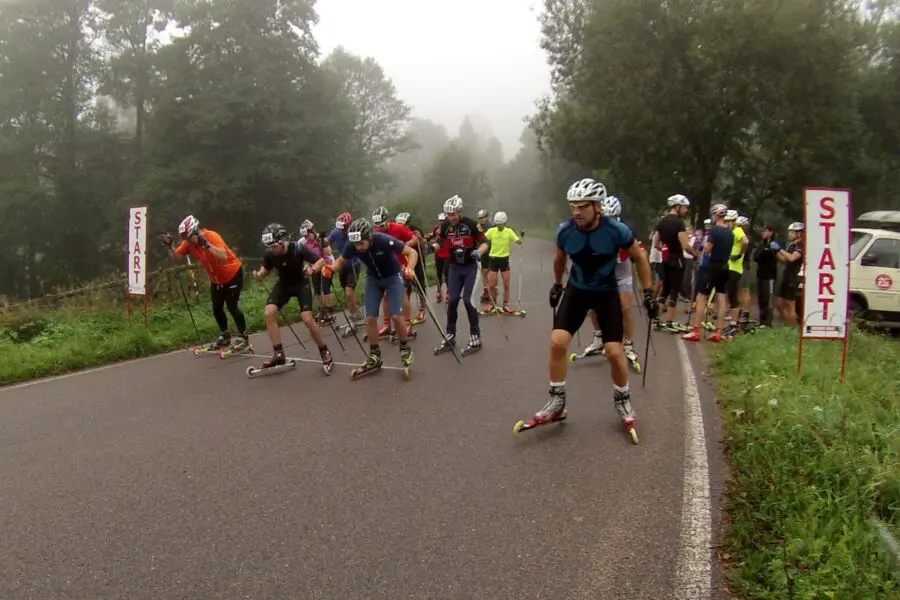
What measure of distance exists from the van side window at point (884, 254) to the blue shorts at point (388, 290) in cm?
955

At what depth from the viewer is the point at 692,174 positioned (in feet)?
76.3

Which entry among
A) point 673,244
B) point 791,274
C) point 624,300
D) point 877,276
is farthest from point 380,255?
point 877,276

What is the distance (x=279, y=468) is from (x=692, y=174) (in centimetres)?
2154

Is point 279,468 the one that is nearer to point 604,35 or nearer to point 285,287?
point 285,287

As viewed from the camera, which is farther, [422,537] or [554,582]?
[422,537]

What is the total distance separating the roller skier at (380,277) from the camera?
7.93m

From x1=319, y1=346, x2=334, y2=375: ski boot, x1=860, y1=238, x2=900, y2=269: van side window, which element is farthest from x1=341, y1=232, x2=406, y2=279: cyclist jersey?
x1=860, y1=238, x2=900, y2=269: van side window

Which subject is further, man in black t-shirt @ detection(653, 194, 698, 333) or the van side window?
the van side window

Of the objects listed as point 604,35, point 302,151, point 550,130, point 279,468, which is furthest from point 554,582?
point 302,151

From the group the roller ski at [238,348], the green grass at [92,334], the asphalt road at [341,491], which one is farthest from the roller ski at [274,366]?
the green grass at [92,334]

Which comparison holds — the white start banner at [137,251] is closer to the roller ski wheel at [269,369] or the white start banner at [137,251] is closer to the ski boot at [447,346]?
the roller ski wheel at [269,369]

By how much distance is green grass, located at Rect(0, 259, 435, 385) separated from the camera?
29.1 ft

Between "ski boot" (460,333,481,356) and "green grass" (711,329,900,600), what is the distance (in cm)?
359

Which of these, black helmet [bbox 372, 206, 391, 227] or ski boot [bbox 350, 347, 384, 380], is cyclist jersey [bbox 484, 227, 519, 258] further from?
ski boot [bbox 350, 347, 384, 380]
